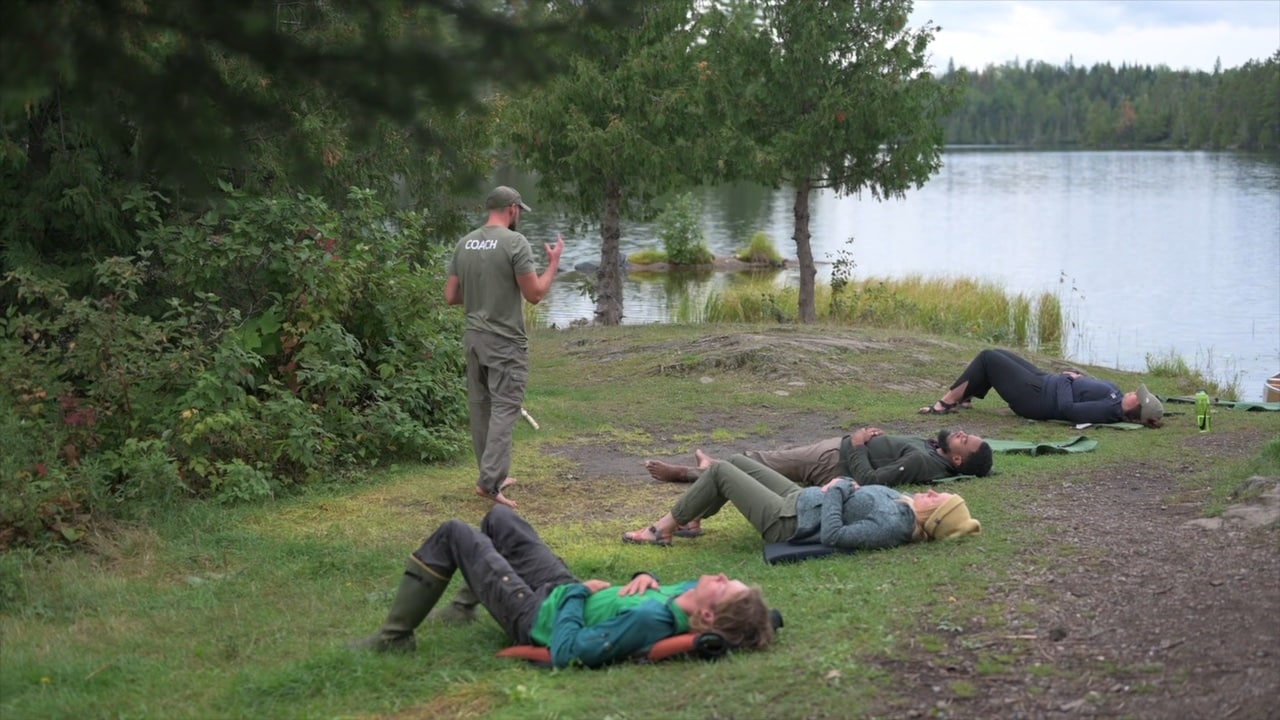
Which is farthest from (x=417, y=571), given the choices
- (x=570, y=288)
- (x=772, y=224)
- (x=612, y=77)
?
(x=772, y=224)

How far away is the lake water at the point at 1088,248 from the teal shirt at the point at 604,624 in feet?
46.6

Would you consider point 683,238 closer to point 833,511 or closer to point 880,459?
point 880,459

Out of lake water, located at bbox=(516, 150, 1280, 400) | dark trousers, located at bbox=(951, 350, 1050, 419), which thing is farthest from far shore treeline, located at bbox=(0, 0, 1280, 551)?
dark trousers, located at bbox=(951, 350, 1050, 419)

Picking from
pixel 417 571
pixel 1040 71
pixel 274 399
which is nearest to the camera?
pixel 417 571

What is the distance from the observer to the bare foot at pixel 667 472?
8633 mm

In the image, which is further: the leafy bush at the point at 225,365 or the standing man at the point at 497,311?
the standing man at the point at 497,311

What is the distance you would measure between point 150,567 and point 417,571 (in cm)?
246

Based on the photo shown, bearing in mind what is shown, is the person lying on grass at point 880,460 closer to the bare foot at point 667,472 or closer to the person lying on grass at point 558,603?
the bare foot at point 667,472

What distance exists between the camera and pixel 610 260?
20.7 meters

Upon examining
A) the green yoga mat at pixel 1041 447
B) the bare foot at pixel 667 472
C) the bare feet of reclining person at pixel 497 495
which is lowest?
the green yoga mat at pixel 1041 447

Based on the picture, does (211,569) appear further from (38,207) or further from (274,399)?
(38,207)

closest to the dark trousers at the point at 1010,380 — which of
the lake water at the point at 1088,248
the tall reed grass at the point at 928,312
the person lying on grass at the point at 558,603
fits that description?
the person lying on grass at the point at 558,603

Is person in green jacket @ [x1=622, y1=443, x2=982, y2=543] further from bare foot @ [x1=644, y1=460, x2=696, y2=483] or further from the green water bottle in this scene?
the green water bottle

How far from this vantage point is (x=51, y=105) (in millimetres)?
9711
